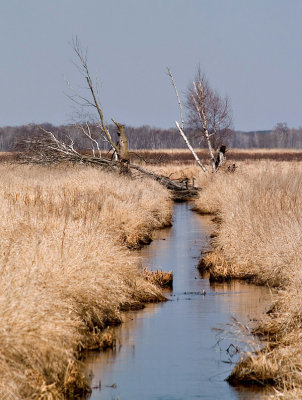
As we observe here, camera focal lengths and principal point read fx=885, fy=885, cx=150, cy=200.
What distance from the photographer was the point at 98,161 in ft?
114

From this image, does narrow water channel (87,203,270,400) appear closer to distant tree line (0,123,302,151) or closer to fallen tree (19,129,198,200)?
fallen tree (19,129,198,200)

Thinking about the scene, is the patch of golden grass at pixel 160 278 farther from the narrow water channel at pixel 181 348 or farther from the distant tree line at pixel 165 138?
the distant tree line at pixel 165 138

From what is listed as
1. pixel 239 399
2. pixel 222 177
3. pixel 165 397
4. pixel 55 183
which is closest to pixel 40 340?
pixel 165 397

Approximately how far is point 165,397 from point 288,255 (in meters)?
5.74

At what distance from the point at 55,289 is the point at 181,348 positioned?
1681 millimetres

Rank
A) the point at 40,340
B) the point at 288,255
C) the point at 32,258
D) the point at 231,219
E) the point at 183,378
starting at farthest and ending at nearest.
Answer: the point at 231,219, the point at 288,255, the point at 32,258, the point at 183,378, the point at 40,340

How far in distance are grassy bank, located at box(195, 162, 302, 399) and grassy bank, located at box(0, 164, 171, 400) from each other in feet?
6.39

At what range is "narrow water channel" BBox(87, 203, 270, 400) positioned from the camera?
8852mm

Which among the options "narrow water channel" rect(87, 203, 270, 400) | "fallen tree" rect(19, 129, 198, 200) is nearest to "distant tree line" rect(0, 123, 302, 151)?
"fallen tree" rect(19, 129, 198, 200)

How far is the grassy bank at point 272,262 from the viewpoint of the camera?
8969mm

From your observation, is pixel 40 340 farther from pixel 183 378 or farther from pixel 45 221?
pixel 45 221

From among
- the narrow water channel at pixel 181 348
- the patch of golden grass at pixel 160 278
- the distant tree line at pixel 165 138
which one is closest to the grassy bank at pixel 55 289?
the narrow water channel at pixel 181 348

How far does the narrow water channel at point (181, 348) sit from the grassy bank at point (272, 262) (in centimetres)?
31

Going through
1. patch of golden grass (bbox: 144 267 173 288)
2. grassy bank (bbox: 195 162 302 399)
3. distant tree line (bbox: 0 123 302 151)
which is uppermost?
grassy bank (bbox: 195 162 302 399)
